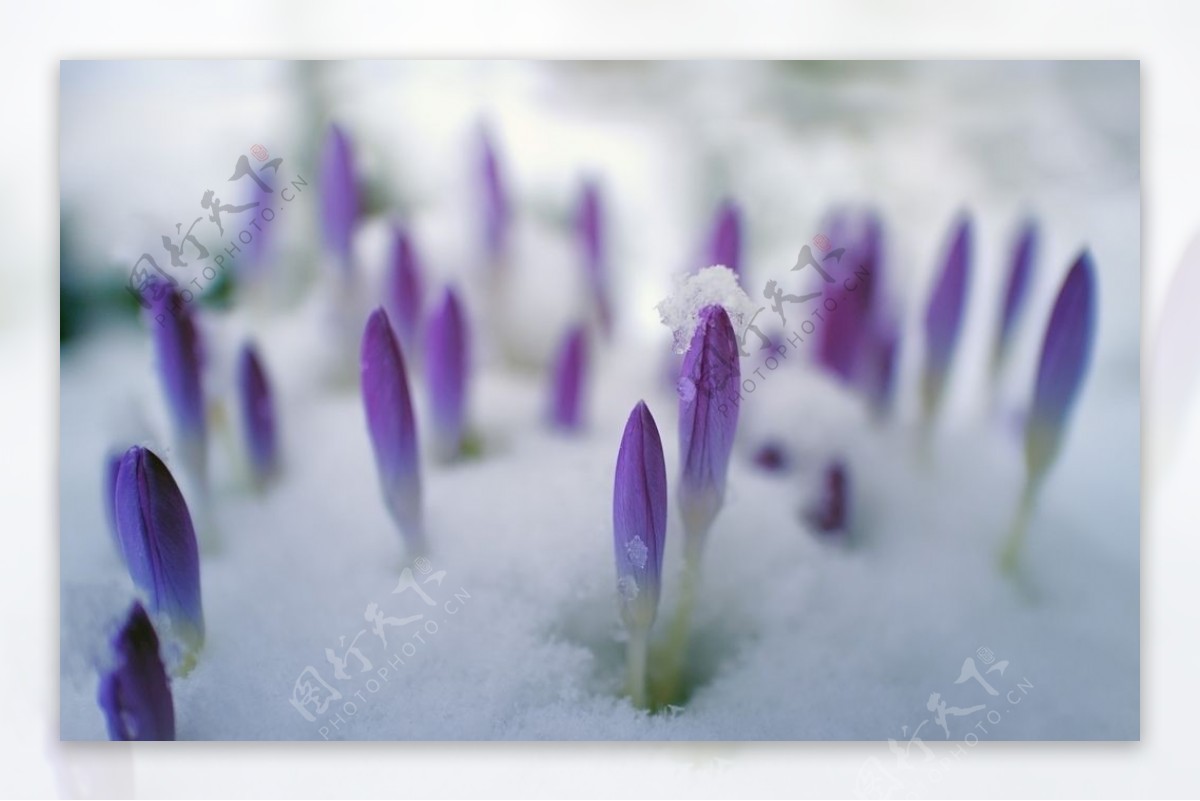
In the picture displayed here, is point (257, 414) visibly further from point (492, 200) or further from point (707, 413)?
point (707, 413)

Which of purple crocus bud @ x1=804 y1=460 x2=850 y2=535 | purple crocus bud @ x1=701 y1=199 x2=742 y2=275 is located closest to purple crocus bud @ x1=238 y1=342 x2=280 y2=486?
purple crocus bud @ x1=701 y1=199 x2=742 y2=275

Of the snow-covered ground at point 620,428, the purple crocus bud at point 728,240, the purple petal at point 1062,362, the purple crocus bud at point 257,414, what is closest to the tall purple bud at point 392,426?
the snow-covered ground at point 620,428

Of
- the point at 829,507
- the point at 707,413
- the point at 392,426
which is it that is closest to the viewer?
the point at 707,413

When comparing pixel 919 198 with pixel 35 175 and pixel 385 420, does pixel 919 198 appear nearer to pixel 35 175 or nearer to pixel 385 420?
pixel 385 420

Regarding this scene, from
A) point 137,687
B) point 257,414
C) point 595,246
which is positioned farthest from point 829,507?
point 137,687

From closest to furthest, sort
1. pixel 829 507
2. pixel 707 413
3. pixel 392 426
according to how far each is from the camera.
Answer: pixel 707 413 → pixel 392 426 → pixel 829 507

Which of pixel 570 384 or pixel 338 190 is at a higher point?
pixel 338 190
